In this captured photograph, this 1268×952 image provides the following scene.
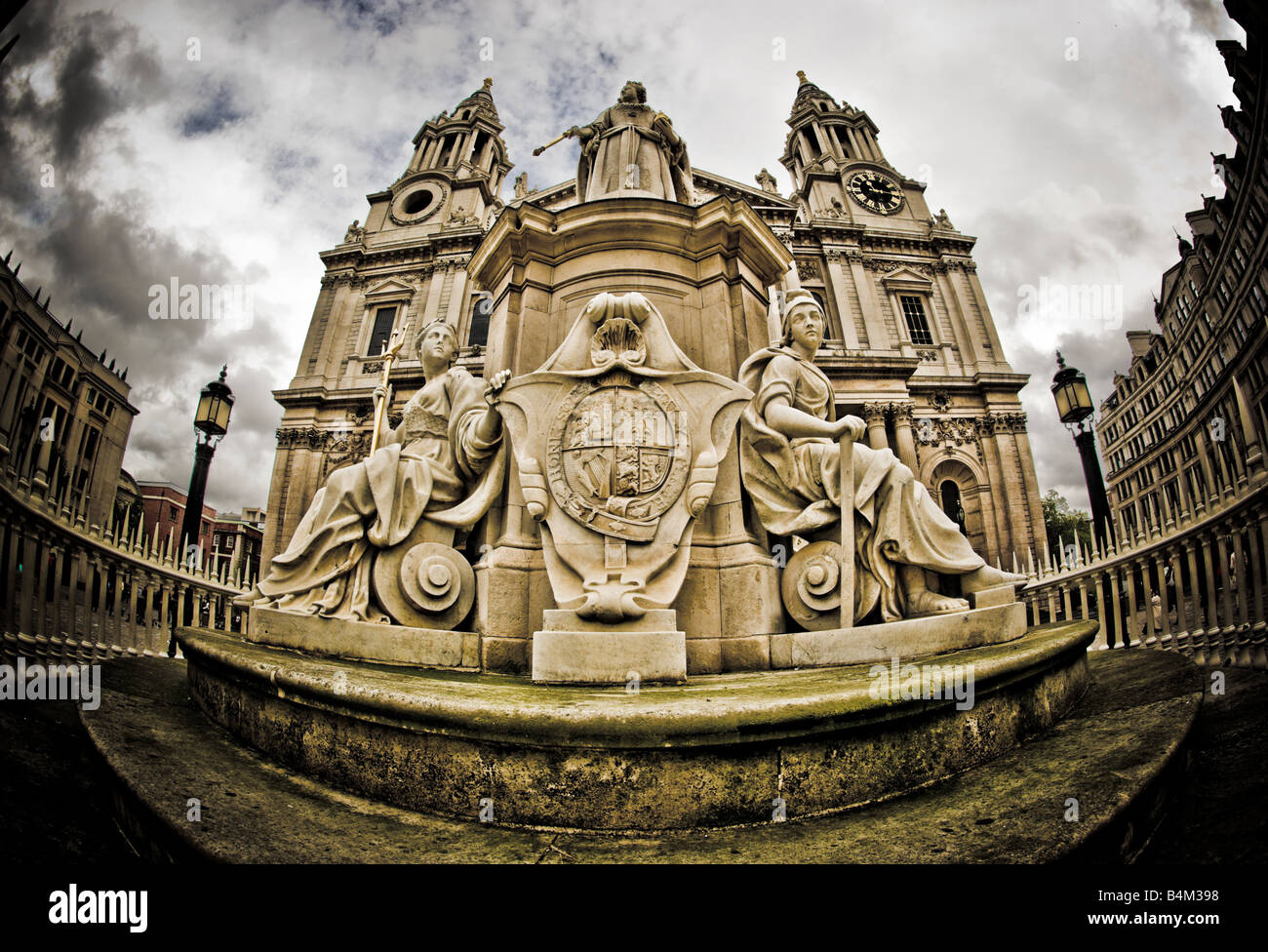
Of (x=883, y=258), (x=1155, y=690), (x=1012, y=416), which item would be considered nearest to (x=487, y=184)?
(x=883, y=258)

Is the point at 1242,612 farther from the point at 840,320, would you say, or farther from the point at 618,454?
the point at 840,320

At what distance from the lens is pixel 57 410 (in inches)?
220

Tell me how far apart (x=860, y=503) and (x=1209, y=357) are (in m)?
44.7

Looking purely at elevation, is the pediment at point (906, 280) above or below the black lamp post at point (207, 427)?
above

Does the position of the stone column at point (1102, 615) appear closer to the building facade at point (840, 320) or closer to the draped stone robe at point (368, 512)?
the draped stone robe at point (368, 512)

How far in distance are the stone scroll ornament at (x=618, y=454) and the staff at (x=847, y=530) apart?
2.41 ft

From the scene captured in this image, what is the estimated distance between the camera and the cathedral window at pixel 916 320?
28183 millimetres

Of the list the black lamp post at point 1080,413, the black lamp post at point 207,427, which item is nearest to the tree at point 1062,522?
the black lamp post at point 1080,413

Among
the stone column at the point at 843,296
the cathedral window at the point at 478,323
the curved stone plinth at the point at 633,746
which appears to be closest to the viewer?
the curved stone plinth at the point at 633,746

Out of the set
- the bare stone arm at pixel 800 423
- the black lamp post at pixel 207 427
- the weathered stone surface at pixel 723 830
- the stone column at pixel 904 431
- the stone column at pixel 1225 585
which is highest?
the stone column at pixel 904 431

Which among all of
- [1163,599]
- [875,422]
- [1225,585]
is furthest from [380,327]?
[1225,585]
